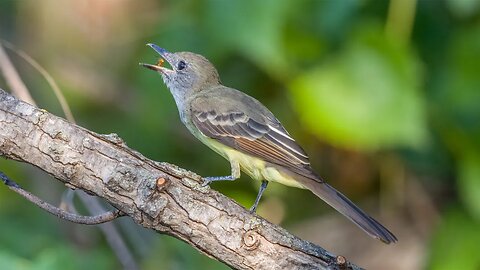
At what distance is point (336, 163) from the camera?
6.08 metres

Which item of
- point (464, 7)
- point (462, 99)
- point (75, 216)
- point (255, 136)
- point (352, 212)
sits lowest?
point (75, 216)

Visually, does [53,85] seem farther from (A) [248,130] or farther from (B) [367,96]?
(B) [367,96]

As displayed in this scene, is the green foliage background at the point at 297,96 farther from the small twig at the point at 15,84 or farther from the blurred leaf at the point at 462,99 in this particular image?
the small twig at the point at 15,84

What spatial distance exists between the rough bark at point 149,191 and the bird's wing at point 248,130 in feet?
2.48

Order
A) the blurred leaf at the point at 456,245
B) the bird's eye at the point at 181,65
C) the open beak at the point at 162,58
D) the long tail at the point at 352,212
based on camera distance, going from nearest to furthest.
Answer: the long tail at the point at 352,212
the open beak at the point at 162,58
the bird's eye at the point at 181,65
the blurred leaf at the point at 456,245

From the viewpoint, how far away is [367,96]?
16.7 ft

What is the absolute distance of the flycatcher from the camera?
4.03m

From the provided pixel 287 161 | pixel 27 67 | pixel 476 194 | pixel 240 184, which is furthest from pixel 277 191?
pixel 27 67

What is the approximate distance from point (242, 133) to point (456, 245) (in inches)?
68.2

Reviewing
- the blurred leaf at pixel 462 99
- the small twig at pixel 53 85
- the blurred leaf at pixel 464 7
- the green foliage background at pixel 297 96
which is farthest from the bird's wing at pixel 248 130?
the blurred leaf at pixel 462 99

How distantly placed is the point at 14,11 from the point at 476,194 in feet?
12.4

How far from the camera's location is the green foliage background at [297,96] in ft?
16.7

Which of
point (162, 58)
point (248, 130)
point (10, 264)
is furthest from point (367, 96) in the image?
point (10, 264)

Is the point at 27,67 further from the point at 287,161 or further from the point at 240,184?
the point at 287,161
